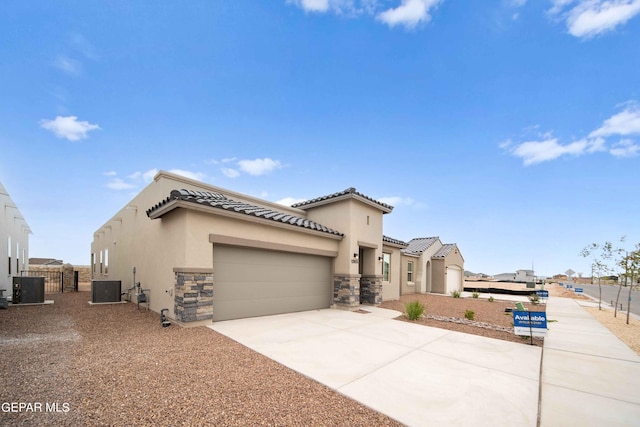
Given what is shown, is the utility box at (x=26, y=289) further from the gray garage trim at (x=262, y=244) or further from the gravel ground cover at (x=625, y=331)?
the gravel ground cover at (x=625, y=331)

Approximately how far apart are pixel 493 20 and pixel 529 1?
131cm

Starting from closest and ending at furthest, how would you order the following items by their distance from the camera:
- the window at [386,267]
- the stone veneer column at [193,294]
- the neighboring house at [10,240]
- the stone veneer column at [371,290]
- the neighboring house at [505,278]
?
the stone veneer column at [193,294]
the neighboring house at [10,240]
the stone veneer column at [371,290]
the window at [386,267]
the neighboring house at [505,278]

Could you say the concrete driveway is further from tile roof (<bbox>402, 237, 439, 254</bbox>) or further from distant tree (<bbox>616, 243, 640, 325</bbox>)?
tile roof (<bbox>402, 237, 439, 254</bbox>)

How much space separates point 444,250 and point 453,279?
2.77m

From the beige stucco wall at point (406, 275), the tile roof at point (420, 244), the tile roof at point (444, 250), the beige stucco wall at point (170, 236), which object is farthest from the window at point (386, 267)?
the tile roof at point (444, 250)

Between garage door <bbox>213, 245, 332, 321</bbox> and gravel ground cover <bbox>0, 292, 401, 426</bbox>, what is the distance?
2.12 meters

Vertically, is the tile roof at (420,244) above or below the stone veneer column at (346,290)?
above

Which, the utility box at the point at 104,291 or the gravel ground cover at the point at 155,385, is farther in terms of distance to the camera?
the utility box at the point at 104,291

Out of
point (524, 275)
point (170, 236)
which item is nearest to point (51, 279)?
point (170, 236)

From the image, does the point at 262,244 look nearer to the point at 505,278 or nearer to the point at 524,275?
the point at 524,275

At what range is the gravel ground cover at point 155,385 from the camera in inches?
133

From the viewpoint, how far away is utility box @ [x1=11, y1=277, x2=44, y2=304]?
39.2 ft

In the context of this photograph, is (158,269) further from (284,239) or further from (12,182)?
(12,182)

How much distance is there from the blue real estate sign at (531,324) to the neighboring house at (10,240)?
19.6 m
